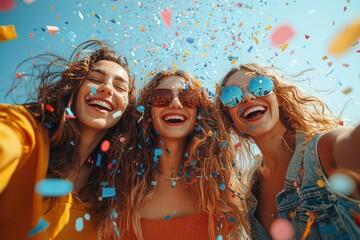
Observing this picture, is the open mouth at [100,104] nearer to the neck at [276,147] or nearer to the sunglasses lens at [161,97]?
the sunglasses lens at [161,97]

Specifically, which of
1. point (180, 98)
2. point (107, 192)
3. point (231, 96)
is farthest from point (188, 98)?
point (107, 192)

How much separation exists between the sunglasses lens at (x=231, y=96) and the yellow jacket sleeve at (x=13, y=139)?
233cm

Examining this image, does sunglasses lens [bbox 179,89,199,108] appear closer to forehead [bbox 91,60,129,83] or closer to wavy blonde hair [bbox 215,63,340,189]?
wavy blonde hair [bbox 215,63,340,189]

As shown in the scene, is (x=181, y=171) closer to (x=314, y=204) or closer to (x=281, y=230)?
(x=281, y=230)

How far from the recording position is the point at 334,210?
2.46 meters

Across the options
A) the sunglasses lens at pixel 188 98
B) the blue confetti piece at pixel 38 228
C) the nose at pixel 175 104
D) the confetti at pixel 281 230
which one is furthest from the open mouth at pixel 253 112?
the blue confetti piece at pixel 38 228

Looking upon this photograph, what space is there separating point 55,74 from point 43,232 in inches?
80.8

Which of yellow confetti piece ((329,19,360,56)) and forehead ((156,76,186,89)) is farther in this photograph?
forehead ((156,76,186,89))

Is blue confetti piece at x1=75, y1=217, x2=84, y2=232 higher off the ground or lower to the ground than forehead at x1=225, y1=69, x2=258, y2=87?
lower

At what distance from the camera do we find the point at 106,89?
3.69 metres

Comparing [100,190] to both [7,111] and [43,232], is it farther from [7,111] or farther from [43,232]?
[7,111]

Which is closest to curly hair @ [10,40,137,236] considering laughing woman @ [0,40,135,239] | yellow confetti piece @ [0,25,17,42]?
laughing woman @ [0,40,135,239]

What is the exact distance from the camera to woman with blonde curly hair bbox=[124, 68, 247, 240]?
12.6ft

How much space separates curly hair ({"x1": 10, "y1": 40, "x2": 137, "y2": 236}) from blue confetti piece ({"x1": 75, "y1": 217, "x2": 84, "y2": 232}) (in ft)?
0.68
